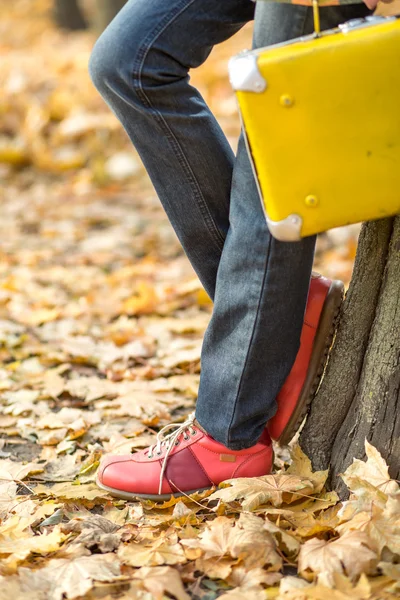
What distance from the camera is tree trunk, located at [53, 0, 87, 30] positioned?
414 inches

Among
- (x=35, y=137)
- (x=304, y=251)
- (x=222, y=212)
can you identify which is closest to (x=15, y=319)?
(x=222, y=212)

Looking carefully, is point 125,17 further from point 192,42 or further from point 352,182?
point 352,182

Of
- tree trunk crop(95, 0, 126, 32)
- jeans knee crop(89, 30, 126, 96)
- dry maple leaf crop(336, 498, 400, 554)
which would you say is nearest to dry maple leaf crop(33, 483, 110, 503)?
dry maple leaf crop(336, 498, 400, 554)

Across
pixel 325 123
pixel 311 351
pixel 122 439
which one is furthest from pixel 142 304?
pixel 325 123

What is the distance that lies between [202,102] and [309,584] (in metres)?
1.00

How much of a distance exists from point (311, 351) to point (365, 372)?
0.13 m

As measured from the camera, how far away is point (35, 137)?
5793 millimetres

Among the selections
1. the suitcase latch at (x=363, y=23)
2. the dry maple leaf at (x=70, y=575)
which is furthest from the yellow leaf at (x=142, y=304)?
the suitcase latch at (x=363, y=23)

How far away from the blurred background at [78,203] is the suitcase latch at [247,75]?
6.80ft

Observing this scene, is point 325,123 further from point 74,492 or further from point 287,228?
point 74,492

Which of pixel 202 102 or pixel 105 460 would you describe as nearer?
pixel 202 102

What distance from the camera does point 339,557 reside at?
51.6 inches

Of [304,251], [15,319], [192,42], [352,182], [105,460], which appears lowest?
[15,319]

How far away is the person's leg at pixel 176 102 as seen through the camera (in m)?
1.46
